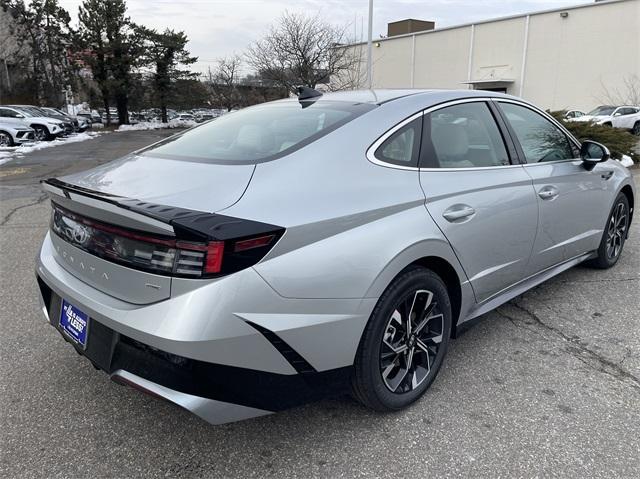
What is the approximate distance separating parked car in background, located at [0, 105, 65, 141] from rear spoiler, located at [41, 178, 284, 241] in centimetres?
2262

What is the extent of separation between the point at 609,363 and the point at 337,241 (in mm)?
2016

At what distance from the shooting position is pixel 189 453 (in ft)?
7.31

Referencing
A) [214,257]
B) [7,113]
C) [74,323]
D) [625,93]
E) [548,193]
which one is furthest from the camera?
[625,93]

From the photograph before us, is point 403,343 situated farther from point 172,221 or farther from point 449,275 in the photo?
point 172,221

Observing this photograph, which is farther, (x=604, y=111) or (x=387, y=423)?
(x=604, y=111)

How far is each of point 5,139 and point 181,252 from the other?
21390mm

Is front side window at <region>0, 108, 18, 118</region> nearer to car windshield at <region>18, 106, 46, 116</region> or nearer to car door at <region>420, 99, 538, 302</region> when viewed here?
car windshield at <region>18, 106, 46, 116</region>

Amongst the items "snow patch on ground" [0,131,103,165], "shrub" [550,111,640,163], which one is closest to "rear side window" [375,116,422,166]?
"shrub" [550,111,640,163]

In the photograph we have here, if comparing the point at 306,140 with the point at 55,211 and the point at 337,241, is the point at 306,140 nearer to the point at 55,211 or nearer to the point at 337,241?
the point at 337,241

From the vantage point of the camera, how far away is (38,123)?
2150cm

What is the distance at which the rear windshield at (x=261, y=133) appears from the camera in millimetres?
2402

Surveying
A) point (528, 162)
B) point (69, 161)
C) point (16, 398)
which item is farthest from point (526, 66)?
point (16, 398)

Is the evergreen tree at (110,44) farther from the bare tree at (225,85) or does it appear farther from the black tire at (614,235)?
the black tire at (614,235)

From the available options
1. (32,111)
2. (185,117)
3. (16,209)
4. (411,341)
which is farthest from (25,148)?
(185,117)
